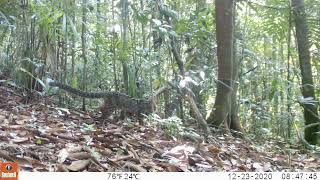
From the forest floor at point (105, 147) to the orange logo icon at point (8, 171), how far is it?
0.29ft

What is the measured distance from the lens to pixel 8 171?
1.62 meters

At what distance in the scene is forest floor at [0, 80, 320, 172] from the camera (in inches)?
74.7

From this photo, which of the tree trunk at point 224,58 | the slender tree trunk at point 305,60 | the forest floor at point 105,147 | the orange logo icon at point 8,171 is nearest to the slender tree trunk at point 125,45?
the forest floor at point 105,147

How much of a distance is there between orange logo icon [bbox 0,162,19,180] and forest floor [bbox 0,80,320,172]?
9 cm

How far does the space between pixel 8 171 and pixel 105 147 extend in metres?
0.63

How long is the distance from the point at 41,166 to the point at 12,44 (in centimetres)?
240

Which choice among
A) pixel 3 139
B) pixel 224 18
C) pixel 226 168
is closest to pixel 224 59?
pixel 224 18

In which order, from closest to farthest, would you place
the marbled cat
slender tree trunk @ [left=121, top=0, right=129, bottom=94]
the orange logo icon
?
the orange logo icon, the marbled cat, slender tree trunk @ [left=121, top=0, right=129, bottom=94]

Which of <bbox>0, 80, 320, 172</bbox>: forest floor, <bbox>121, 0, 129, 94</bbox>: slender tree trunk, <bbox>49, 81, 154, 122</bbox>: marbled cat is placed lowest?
<bbox>0, 80, 320, 172</bbox>: forest floor

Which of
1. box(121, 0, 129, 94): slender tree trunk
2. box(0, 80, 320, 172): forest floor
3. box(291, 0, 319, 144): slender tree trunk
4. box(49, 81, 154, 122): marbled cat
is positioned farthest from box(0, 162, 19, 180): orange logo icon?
box(291, 0, 319, 144): slender tree trunk

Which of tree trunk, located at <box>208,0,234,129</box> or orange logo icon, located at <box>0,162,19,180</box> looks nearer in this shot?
orange logo icon, located at <box>0,162,19,180</box>

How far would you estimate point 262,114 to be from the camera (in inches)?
153

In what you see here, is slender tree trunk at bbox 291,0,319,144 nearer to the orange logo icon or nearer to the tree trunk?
the tree trunk

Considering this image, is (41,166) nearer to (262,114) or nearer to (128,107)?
(128,107)
